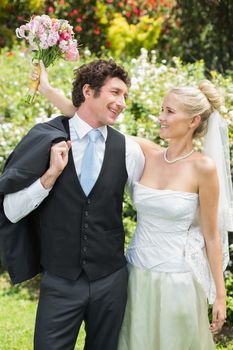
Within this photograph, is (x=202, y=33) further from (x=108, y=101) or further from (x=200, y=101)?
(x=108, y=101)

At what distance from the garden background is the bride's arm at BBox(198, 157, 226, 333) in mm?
1138

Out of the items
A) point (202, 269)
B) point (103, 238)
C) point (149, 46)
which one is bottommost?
point (202, 269)

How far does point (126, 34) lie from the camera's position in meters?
12.0

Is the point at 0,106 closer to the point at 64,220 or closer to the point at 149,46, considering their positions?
the point at 64,220

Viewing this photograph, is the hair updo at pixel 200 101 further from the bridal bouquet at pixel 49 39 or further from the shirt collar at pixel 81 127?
the bridal bouquet at pixel 49 39

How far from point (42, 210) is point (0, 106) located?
3895mm

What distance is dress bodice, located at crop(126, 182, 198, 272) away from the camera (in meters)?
3.01

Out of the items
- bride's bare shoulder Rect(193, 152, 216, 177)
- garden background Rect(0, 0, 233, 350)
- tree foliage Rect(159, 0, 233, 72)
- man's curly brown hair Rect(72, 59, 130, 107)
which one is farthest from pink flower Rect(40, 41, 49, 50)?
tree foliage Rect(159, 0, 233, 72)

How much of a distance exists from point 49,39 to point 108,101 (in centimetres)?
45

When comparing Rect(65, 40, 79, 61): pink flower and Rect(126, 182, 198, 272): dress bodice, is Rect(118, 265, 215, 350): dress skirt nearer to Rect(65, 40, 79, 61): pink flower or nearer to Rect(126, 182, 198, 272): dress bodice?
Rect(126, 182, 198, 272): dress bodice

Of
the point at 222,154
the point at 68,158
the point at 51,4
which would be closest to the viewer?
the point at 68,158

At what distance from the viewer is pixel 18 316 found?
521 cm

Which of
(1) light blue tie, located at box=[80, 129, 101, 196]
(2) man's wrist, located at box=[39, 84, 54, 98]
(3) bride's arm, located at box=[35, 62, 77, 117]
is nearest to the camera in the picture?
(1) light blue tie, located at box=[80, 129, 101, 196]

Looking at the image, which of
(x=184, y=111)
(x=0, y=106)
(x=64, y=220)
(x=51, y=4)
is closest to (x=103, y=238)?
(x=64, y=220)
